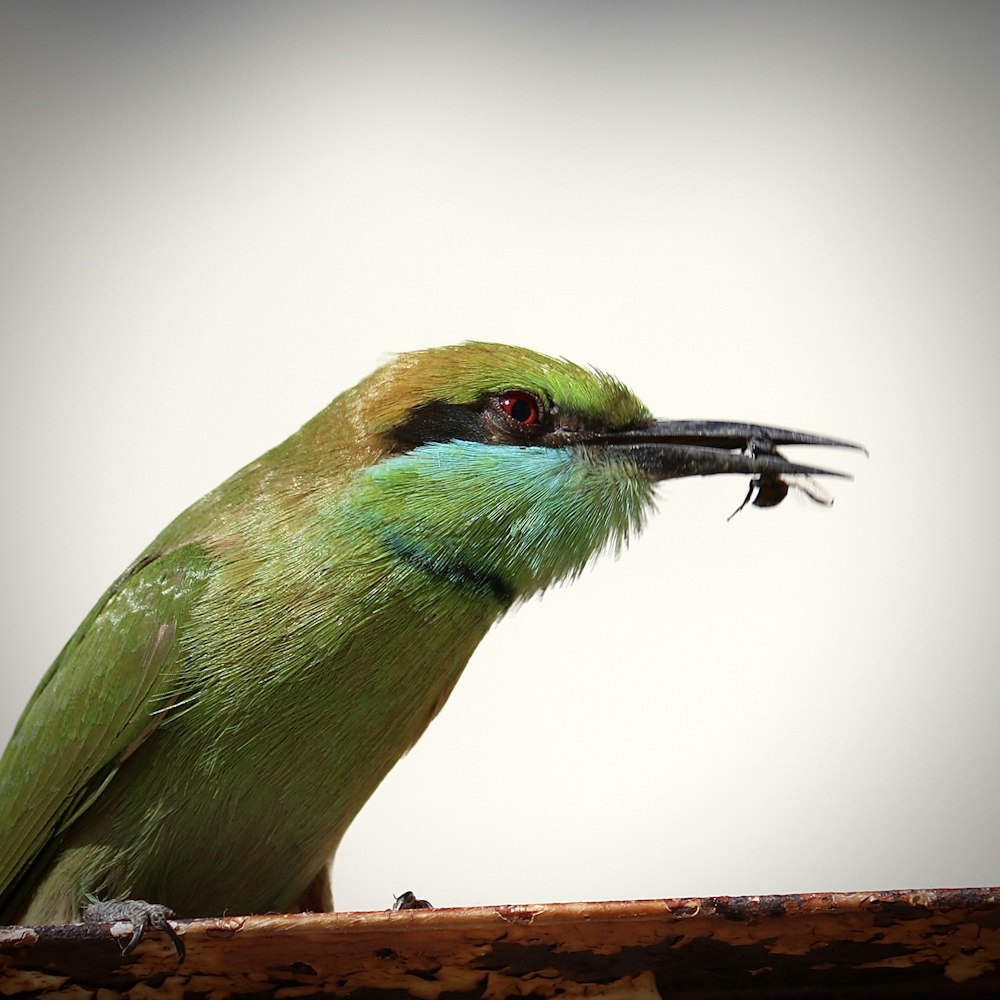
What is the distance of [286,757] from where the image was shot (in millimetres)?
1741

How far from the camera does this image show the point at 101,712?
5.76 ft

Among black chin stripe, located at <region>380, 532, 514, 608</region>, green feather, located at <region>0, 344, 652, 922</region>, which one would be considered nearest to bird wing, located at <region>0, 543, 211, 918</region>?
green feather, located at <region>0, 344, 652, 922</region>

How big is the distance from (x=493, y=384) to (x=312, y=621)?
0.47 metres

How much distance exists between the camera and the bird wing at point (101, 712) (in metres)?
1.74

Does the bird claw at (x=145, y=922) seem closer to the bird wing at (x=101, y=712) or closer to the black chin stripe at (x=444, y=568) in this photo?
the bird wing at (x=101, y=712)

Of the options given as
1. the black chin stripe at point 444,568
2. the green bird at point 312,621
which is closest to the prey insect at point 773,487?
the green bird at point 312,621

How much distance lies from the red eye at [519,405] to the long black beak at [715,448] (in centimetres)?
11

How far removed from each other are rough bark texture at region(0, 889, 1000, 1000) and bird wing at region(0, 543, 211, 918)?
53cm

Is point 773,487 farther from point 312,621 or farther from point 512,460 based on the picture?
point 312,621

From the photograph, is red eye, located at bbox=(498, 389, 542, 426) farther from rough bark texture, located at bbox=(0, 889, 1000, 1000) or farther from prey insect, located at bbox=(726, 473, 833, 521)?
rough bark texture, located at bbox=(0, 889, 1000, 1000)

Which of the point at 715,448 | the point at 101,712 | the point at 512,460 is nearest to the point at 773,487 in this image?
the point at 715,448

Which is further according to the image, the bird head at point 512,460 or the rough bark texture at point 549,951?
the bird head at point 512,460

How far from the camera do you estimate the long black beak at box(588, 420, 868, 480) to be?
1935mm

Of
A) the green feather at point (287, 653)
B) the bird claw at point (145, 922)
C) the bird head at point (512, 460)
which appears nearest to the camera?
the bird claw at point (145, 922)
